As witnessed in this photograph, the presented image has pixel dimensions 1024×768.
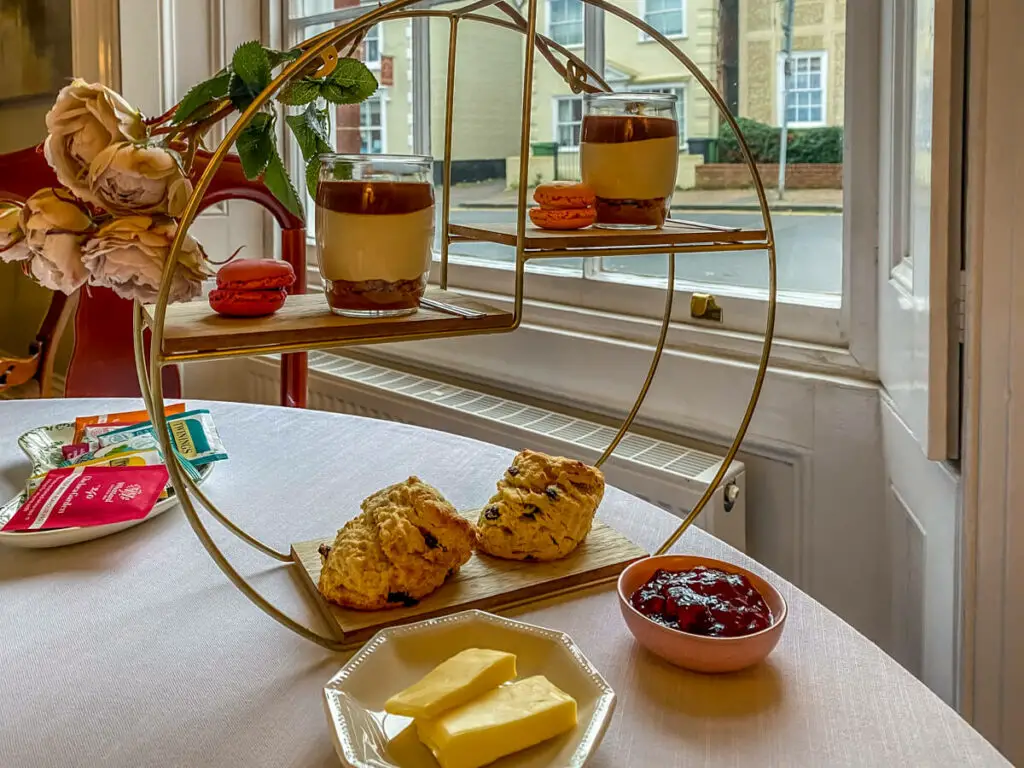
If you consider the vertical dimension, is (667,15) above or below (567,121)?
above

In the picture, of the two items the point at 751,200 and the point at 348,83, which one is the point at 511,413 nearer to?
the point at 751,200

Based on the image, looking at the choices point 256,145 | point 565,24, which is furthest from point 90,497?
point 565,24

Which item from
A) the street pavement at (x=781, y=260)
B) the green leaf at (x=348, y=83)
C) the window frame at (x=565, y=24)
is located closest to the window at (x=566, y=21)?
the window frame at (x=565, y=24)

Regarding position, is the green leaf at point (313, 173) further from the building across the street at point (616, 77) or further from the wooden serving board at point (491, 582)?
the building across the street at point (616, 77)

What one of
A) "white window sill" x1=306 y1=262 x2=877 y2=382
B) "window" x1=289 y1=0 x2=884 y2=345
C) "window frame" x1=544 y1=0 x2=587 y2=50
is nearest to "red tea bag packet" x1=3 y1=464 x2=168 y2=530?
"window" x1=289 y1=0 x2=884 y2=345

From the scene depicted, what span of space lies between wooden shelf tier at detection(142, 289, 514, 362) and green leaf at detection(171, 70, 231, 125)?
0.15 metres

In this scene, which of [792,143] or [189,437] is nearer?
[189,437]

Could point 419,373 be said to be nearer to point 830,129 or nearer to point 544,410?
point 544,410

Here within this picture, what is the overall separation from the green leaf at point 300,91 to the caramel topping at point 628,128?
0.25m

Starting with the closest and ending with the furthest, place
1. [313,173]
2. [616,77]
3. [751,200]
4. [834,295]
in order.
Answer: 1. [313,173]
2. [834,295]
3. [751,200]
4. [616,77]

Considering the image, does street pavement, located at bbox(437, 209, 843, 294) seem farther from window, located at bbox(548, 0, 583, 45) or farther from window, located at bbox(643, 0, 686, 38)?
window, located at bbox(548, 0, 583, 45)

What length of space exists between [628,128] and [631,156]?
0.08ft

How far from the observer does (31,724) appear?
0.57 m

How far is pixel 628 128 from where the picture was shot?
75cm
